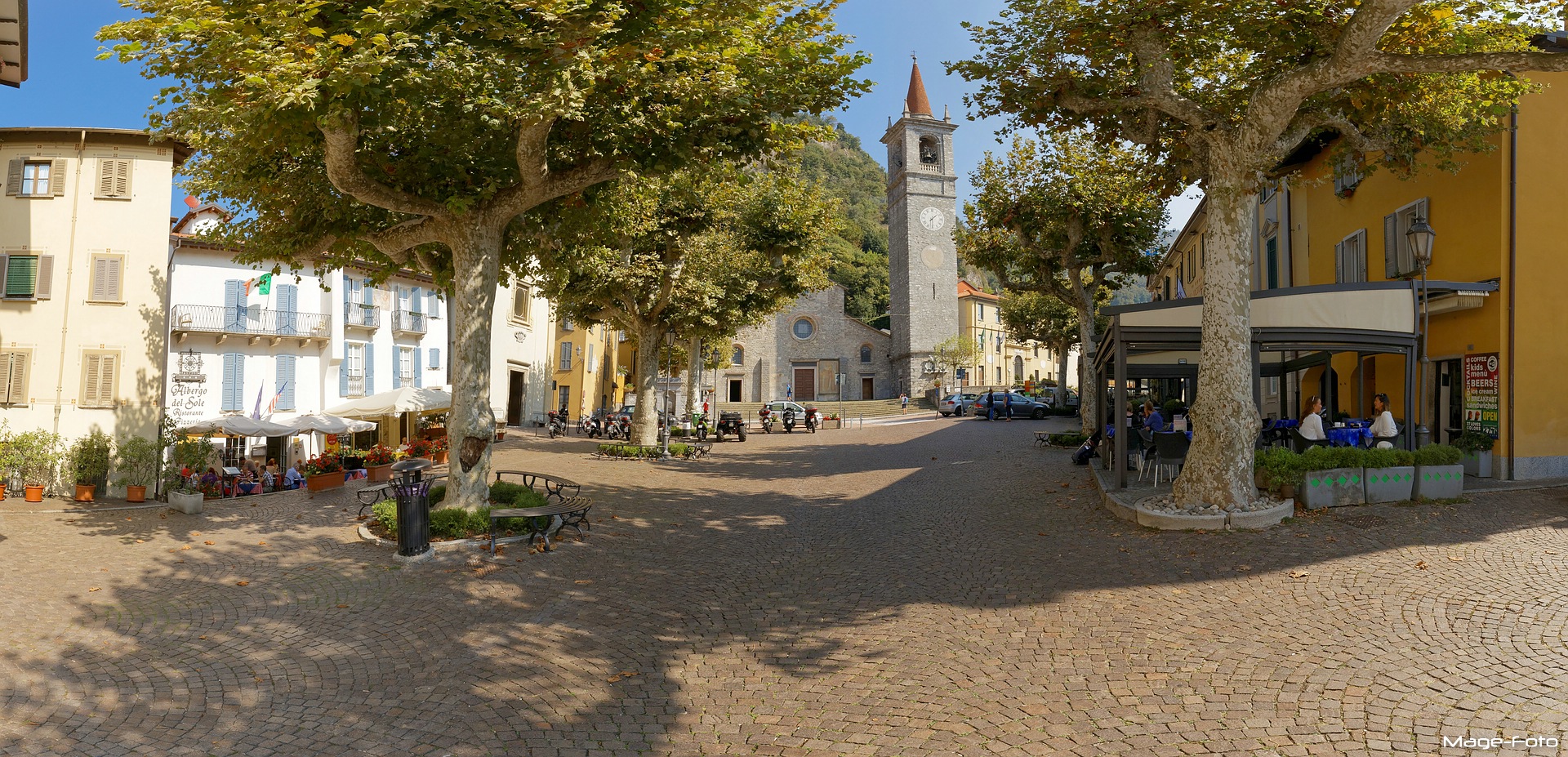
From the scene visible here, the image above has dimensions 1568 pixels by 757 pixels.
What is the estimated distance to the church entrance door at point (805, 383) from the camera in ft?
219

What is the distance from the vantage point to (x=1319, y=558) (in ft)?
24.6

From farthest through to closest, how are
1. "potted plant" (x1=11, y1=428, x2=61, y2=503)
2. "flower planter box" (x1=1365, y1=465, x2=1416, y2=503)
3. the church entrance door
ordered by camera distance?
the church entrance door
"potted plant" (x1=11, y1=428, x2=61, y2=503)
"flower planter box" (x1=1365, y1=465, x2=1416, y2=503)

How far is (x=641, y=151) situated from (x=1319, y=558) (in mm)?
8390

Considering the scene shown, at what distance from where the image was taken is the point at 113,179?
54.6ft

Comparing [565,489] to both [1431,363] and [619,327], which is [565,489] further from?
[1431,363]

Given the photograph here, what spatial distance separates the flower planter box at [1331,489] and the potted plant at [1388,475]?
134 millimetres

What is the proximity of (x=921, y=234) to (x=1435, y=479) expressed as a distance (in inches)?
2169

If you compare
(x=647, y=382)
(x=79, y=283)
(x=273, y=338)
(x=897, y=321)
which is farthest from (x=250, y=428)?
(x=897, y=321)

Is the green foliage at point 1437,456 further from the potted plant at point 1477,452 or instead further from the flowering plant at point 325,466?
the flowering plant at point 325,466

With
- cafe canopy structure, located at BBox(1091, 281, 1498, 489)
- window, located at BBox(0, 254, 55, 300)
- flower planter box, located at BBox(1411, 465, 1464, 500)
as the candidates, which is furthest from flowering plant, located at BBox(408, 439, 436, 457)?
flower planter box, located at BBox(1411, 465, 1464, 500)

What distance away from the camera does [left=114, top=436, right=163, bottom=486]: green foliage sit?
51.5 ft

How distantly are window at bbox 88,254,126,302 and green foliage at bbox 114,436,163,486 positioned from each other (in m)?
2.96

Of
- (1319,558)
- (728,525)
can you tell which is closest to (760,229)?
(728,525)

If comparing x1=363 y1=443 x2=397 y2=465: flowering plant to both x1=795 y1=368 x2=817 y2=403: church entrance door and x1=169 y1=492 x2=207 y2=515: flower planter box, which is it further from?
x1=795 y1=368 x2=817 y2=403: church entrance door
